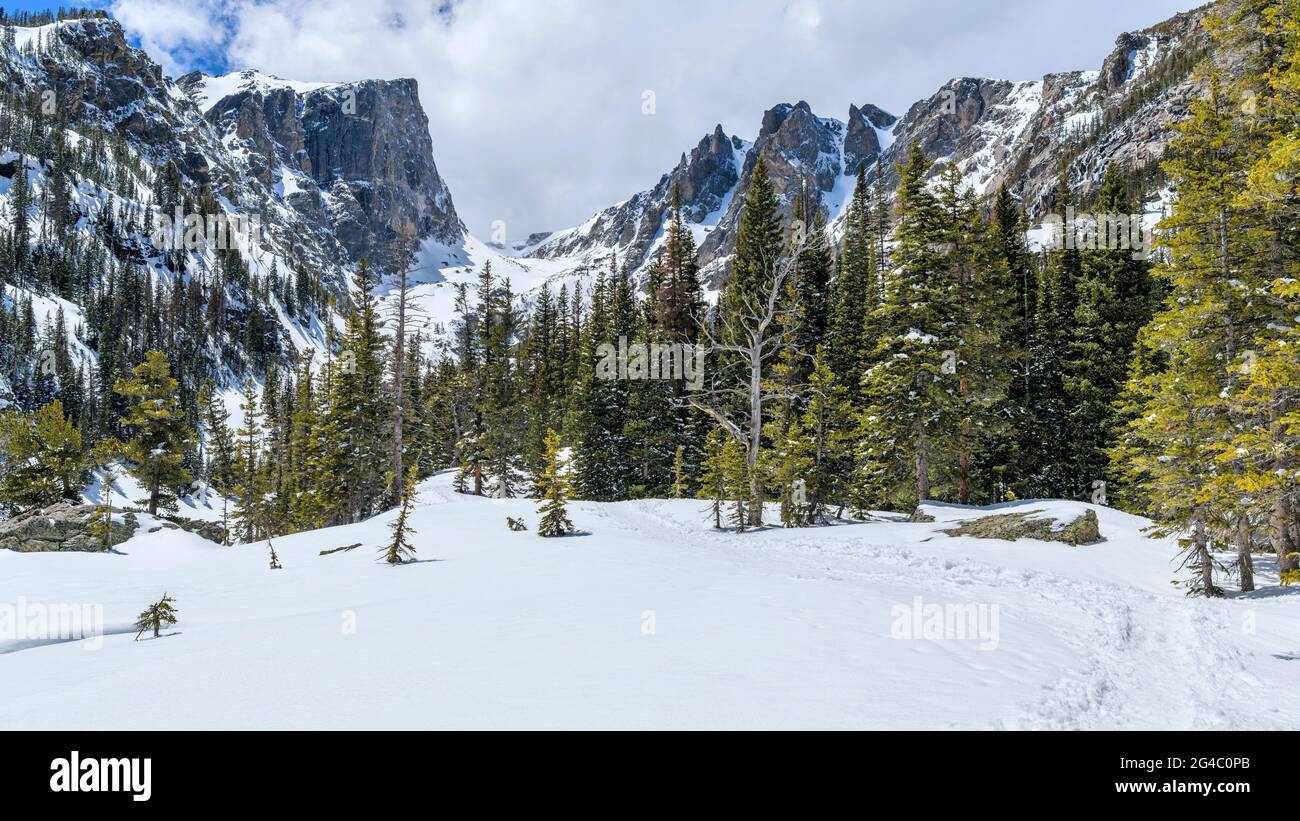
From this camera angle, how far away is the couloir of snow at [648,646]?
178 inches

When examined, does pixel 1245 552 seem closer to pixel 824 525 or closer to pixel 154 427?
pixel 824 525

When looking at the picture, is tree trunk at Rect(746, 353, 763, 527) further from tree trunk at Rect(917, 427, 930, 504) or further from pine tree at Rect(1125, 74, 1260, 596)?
pine tree at Rect(1125, 74, 1260, 596)

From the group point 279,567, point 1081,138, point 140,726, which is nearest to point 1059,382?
point 279,567

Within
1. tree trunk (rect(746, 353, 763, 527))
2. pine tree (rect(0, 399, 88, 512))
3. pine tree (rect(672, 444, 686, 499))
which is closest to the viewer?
tree trunk (rect(746, 353, 763, 527))

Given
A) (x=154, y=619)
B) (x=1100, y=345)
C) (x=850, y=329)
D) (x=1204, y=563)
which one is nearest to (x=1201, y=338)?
(x=1204, y=563)

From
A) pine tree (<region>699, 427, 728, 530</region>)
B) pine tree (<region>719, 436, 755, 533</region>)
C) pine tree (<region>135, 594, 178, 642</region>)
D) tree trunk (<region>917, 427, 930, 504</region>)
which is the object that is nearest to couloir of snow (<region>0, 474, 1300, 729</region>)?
pine tree (<region>135, 594, 178, 642</region>)

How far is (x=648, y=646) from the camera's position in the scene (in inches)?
242

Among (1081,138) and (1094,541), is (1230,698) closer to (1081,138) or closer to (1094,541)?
(1094,541)

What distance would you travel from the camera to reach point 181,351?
5645 inches

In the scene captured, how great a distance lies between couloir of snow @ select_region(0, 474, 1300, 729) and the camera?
178 inches

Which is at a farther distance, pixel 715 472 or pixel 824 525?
pixel 715 472

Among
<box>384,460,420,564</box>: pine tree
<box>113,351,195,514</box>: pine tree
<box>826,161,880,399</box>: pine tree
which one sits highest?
<box>826,161,880,399</box>: pine tree

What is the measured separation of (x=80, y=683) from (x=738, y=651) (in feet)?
19.6

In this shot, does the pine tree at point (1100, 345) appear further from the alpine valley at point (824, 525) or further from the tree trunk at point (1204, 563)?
the tree trunk at point (1204, 563)
